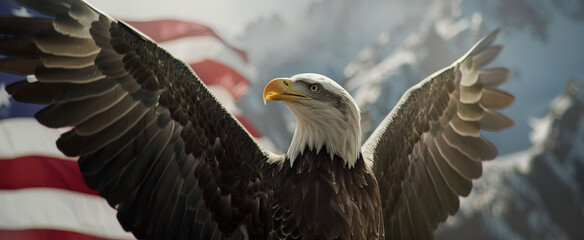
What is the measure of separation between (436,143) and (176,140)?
5.55ft

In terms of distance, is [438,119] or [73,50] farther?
[438,119]

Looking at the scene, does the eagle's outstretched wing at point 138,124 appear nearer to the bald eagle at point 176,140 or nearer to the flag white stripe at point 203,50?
the bald eagle at point 176,140

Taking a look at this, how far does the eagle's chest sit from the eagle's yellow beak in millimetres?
278

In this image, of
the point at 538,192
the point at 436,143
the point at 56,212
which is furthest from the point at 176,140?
the point at 538,192

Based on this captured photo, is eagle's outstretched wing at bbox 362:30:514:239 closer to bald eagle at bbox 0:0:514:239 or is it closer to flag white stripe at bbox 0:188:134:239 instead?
bald eagle at bbox 0:0:514:239

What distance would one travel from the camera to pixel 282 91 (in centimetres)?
256

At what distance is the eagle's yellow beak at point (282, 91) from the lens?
8.35ft

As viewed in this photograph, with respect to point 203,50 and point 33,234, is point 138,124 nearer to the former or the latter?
point 33,234

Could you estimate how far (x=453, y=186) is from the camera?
3543mm

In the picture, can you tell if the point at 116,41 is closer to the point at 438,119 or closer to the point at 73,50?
the point at 73,50

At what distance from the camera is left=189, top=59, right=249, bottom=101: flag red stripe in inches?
227

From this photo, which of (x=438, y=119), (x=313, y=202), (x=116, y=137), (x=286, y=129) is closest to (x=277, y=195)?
(x=313, y=202)

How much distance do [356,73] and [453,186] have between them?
2209 cm

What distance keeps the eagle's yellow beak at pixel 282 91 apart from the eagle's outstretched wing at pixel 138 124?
291 mm
